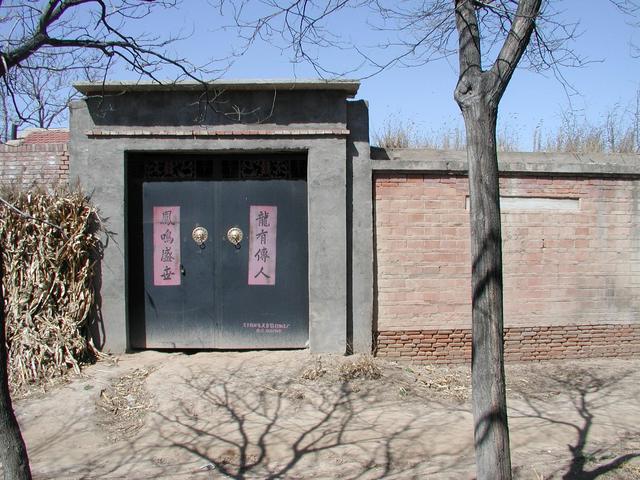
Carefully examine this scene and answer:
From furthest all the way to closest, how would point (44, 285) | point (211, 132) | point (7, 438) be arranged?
point (211, 132) → point (44, 285) → point (7, 438)

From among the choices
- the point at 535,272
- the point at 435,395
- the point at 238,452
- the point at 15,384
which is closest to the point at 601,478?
the point at 435,395

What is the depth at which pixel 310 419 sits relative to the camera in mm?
6355

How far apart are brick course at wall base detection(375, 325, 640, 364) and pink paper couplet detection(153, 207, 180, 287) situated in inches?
112

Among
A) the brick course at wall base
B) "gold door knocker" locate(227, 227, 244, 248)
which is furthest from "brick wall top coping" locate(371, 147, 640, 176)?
the brick course at wall base

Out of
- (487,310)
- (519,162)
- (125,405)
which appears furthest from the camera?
(519,162)

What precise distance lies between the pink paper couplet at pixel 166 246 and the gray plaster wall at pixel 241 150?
0.47m

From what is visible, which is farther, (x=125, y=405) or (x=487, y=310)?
(x=125, y=405)

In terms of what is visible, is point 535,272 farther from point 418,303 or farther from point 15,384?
point 15,384

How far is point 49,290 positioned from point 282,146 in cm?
335

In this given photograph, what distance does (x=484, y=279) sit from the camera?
3736mm

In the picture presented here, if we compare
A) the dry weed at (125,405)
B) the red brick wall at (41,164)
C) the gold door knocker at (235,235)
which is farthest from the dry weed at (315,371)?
the red brick wall at (41,164)

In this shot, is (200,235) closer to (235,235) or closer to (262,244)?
(235,235)

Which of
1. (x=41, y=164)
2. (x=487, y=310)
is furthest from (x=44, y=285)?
(x=487, y=310)

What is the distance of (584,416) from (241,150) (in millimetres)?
5069
